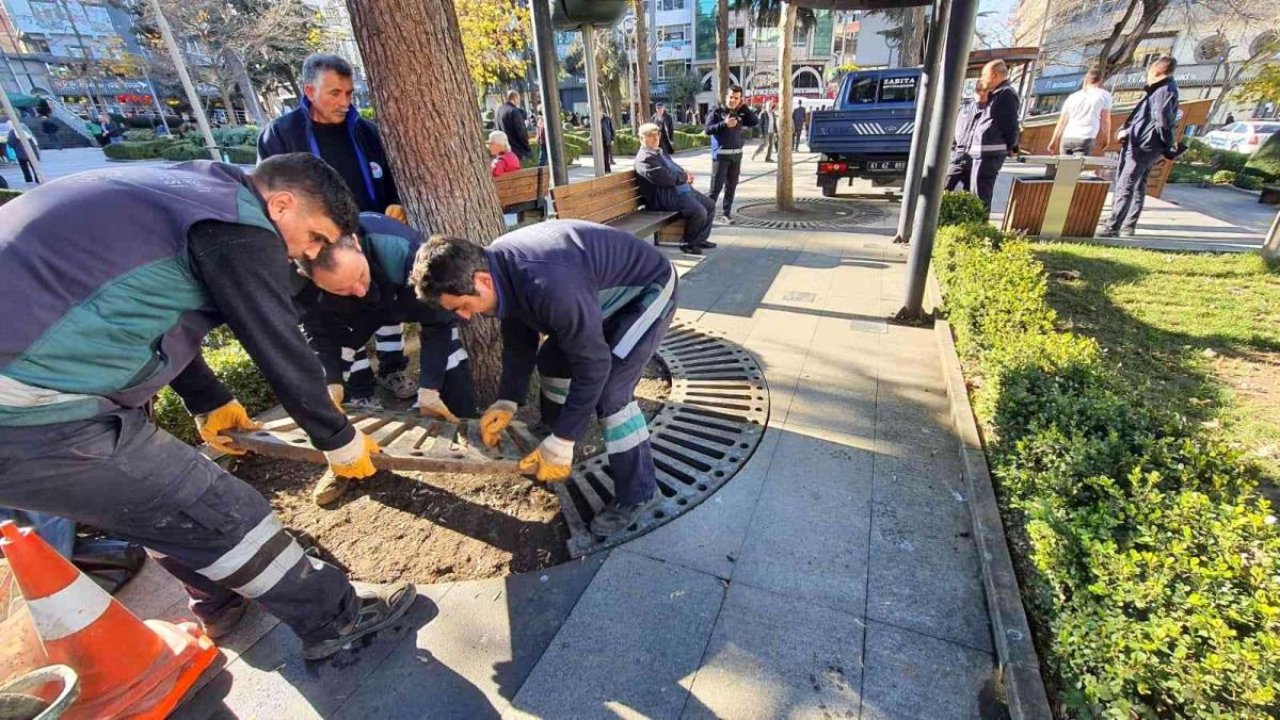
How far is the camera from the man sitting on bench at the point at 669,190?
19.5ft

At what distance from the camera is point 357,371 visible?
340 centimetres

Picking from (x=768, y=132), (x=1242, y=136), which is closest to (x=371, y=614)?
(x=768, y=132)

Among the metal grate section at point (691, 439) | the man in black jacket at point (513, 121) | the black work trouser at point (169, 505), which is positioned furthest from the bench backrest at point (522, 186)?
the black work trouser at point (169, 505)

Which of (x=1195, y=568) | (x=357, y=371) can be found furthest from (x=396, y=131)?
(x=1195, y=568)

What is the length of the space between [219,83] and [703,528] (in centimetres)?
3114

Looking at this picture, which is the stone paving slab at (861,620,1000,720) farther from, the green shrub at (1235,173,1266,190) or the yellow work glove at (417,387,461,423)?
the green shrub at (1235,173,1266,190)

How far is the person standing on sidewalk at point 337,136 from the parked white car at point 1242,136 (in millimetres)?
23824

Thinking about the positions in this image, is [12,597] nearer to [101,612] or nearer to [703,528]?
[101,612]

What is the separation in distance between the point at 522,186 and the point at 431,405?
11.3 ft

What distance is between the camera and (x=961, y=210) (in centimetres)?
564

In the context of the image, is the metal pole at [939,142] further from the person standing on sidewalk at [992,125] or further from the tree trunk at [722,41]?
the tree trunk at [722,41]

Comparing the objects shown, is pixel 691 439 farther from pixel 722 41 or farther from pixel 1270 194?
pixel 722 41

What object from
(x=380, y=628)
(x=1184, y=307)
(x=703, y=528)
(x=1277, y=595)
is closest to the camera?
(x=1277, y=595)

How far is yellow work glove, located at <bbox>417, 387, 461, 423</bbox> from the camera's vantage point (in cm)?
279
